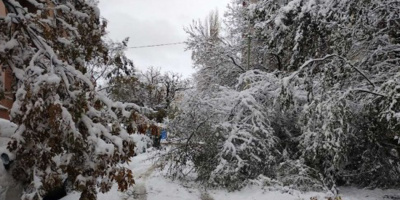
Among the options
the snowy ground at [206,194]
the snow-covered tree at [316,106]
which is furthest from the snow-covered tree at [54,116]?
the snow-covered tree at [316,106]

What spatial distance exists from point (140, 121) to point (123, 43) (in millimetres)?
1867

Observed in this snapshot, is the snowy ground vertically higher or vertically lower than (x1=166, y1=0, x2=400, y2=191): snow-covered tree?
lower

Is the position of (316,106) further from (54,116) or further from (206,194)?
(54,116)

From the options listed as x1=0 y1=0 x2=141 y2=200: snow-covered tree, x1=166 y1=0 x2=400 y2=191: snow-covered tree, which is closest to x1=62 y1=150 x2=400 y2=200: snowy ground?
x1=166 y1=0 x2=400 y2=191: snow-covered tree

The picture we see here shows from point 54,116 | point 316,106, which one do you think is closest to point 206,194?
point 316,106

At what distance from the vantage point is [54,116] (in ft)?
11.0

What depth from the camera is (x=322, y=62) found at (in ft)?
29.4

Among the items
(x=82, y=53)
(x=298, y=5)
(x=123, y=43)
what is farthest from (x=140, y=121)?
(x=298, y=5)

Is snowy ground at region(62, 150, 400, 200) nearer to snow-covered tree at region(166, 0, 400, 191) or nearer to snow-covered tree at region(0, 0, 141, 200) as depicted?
snow-covered tree at region(166, 0, 400, 191)

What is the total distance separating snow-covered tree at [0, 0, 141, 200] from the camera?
3500 millimetres

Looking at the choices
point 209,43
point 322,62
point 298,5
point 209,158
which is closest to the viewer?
point 298,5

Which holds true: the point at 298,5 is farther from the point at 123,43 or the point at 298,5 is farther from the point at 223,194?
the point at 223,194

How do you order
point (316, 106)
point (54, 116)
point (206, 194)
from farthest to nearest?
point (206, 194)
point (316, 106)
point (54, 116)

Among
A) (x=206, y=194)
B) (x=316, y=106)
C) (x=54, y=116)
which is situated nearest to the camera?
(x=54, y=116)
